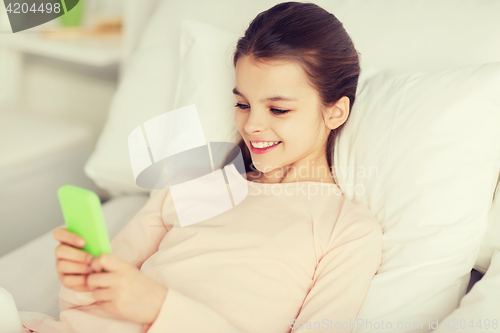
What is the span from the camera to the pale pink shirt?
0.60 metres

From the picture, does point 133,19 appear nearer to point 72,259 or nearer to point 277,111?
point 277,111

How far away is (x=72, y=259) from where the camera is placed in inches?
19.4

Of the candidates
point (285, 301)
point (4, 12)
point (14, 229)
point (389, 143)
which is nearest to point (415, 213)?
point (389, 143)

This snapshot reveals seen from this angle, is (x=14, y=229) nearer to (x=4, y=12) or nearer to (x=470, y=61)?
(x=4, y=12)

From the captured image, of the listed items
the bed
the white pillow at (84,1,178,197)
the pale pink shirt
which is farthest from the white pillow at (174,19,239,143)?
the pale pink shirt

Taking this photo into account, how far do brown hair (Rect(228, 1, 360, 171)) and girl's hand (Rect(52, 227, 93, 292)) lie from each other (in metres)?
0.44

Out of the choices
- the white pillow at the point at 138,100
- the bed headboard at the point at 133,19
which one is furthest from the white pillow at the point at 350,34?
the bed headboard at the point at 133,19

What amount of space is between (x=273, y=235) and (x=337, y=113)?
0.28 m

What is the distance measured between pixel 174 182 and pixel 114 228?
249mm

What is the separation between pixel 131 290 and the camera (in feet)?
Answer: 1.70

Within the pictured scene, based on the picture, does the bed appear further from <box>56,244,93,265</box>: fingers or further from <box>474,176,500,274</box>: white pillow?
<box>56,244,93,265</box>: fingers

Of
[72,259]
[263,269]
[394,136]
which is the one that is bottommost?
[263,269]
